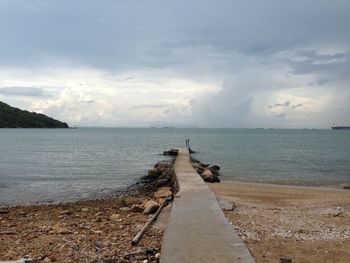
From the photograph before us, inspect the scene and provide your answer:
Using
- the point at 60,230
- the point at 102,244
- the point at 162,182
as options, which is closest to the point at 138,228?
the point at 102,244

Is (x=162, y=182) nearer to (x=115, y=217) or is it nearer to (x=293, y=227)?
(x=115, y=217)

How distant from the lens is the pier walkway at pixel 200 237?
22.0 feet

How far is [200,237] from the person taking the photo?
25.5 ft

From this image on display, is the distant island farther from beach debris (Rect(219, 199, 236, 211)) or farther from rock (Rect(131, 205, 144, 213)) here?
beach debris (Rect(219, 199, 236, 211))

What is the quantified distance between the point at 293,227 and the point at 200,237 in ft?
10.3

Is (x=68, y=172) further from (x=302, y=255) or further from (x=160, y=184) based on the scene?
(x=302, y=255)

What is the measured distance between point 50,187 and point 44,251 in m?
13.5

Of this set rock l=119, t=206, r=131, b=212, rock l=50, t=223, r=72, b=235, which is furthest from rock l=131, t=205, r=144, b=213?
rock l=50, t=223, r=72, b=235

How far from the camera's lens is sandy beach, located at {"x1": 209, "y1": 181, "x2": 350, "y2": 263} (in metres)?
7.73

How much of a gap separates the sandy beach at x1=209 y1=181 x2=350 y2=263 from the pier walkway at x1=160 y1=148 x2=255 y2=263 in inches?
20.1

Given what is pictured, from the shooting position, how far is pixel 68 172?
90.6ft

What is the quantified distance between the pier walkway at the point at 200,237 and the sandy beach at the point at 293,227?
20.1 inches

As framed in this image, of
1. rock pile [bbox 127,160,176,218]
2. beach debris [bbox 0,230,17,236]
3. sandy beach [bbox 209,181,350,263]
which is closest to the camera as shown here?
sandy beach [bbox 209,181,350,263]

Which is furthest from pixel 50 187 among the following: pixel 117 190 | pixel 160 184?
pixel 160 184
